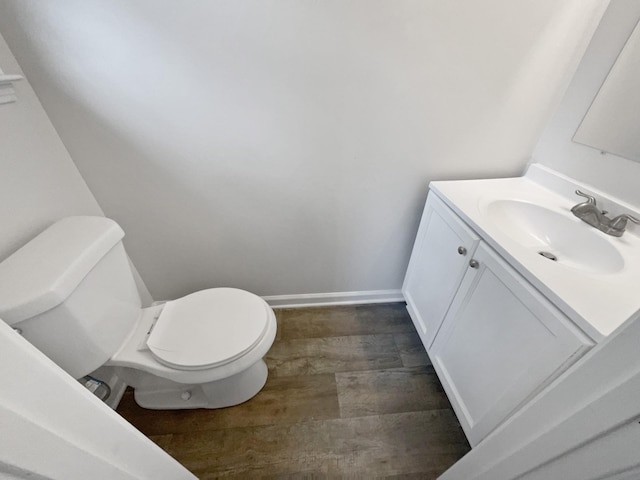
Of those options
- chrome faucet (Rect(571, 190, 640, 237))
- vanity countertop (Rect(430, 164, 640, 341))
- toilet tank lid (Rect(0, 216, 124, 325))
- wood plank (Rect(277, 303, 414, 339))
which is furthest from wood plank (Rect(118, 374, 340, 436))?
chrome faucet (Rect(571, 190, 640, 237))

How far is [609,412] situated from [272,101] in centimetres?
116

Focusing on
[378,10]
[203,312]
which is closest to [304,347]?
[203,312]

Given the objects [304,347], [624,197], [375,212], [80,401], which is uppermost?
[624,197]

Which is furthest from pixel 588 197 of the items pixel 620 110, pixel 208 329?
pixel 208 329

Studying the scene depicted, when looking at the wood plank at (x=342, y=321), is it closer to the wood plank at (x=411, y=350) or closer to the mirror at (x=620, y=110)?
the wood plank at (x=411, y=350)

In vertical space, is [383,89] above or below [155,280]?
above

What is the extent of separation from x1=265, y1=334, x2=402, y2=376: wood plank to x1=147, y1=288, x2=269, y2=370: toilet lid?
17.0 inches

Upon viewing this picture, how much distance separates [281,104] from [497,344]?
1.12 metres

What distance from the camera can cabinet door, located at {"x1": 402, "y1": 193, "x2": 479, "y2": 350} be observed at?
983 mm

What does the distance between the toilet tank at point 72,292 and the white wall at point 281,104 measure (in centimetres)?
35

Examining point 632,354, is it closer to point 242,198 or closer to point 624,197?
point 624,197

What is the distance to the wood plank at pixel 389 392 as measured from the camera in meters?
1.19

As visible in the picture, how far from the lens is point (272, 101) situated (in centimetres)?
100

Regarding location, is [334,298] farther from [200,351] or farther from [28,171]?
[28,171]
